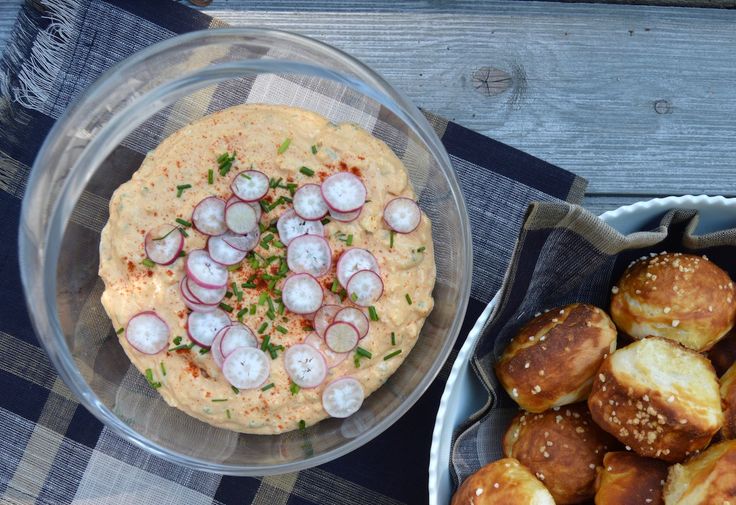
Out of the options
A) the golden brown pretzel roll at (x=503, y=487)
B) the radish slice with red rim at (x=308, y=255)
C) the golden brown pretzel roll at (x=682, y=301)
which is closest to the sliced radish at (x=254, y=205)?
the radish slice with red rim at (x=308, y=255)

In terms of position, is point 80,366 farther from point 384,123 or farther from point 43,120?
point 384,123

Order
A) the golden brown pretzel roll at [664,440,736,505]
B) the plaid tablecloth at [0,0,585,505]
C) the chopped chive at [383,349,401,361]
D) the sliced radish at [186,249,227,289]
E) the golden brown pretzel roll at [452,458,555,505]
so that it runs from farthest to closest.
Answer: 1. the plaid tablecloth at [0,0,585,505]
2. the chopped chive at [383,349,401,361]
3. the sliced radish at [186,249,227,289]
4. the golden brown pretzel roll at [452,458,555,505]
5. the golden brown pretzel roll at [664,440,736,505]

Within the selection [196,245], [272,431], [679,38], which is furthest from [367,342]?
[679,38]

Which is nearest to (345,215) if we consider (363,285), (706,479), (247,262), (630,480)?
(363,285)

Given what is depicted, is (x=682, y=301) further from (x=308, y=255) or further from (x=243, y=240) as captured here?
(x=243, y=240)

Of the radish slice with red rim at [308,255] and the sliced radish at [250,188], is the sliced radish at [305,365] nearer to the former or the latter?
the radish slice with red rim at [308,255]

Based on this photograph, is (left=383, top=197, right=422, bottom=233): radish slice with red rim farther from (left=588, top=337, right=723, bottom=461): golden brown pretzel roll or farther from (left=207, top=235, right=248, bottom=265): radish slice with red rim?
(left=588, top=337, right=723, bottom=461): golden brown pretzel roll

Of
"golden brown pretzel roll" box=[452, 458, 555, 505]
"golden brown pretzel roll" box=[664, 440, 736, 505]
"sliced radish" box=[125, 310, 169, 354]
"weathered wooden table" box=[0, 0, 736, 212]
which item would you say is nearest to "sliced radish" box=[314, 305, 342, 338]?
"sliced radish" box=[125, 310, 169, 354]
